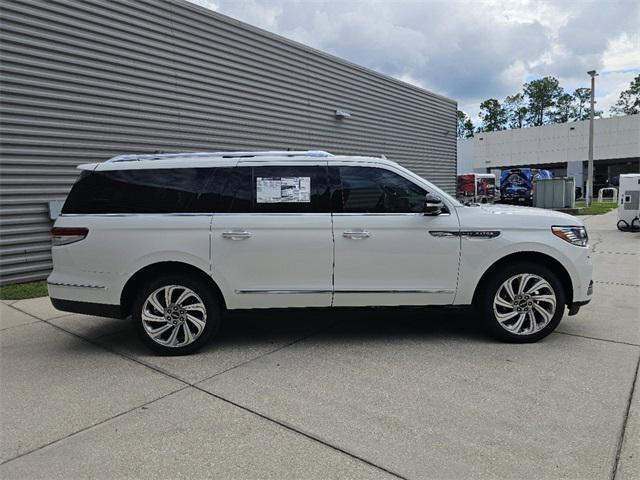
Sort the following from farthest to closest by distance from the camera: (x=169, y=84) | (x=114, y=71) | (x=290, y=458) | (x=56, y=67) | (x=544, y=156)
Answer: (x=544, y=156), (x=169, y=84), (x=114, y=71), (x=56, y=67), (x=290, y=458)

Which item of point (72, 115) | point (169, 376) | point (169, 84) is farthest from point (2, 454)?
point (169, 84)

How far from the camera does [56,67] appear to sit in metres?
7.35

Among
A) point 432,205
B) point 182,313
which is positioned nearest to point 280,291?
point 182,313

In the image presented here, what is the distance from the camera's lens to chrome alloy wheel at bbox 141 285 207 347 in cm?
423

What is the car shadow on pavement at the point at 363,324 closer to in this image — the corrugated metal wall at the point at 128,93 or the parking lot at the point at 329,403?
the parking lot at the point at 329,403

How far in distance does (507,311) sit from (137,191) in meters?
3.68

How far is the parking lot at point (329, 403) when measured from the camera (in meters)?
2.62

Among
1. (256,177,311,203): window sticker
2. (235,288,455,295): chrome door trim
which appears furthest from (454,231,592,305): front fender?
(256,177,311,203): window sticker

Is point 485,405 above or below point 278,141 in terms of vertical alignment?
below

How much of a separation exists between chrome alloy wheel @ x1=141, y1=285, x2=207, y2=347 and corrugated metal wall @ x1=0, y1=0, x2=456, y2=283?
174 inches

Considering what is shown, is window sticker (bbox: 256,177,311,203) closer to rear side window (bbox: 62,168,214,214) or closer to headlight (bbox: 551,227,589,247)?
rear side window (bbox: 62,168,214,214)

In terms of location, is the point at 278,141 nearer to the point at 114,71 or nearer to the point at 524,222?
the point at 114,71

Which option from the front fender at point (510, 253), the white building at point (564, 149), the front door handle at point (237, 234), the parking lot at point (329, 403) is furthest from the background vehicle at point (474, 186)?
the front door handle at point (237, 234)

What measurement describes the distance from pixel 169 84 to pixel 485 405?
813cm
